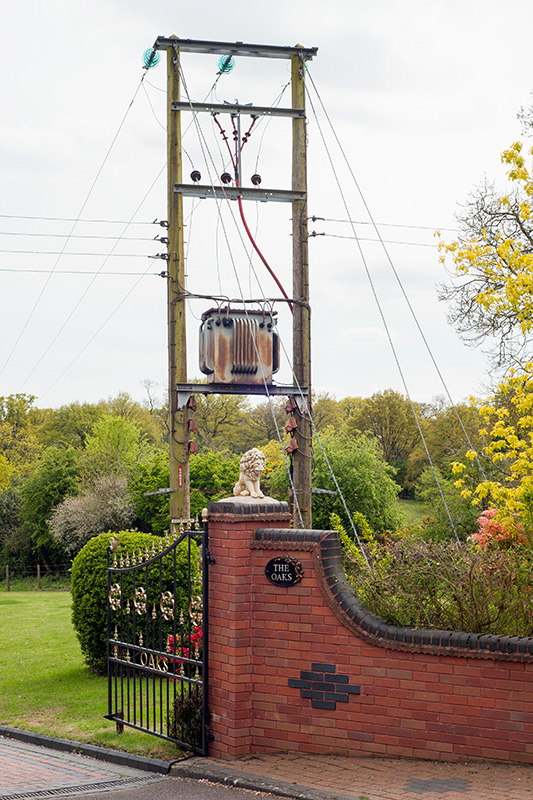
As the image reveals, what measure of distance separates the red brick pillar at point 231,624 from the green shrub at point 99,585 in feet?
11.7

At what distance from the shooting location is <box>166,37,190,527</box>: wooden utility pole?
13.1 metres

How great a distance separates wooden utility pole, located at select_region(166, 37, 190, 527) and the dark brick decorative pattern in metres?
5.81

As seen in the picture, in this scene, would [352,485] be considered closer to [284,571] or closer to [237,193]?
[237,193]

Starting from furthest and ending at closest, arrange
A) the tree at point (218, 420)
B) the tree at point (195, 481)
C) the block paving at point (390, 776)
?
the tree at point (218, 420) < the tree at point (195, 481) < the block paving at point (390, 776)

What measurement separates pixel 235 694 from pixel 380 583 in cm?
165

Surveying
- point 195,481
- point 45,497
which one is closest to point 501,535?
point 195,481

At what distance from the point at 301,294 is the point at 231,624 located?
678 centimetres

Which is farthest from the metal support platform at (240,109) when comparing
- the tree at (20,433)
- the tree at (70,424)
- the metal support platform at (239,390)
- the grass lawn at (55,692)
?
the tree at (70,424)

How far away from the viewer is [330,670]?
24.4 feet

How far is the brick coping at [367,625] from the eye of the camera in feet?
22.5

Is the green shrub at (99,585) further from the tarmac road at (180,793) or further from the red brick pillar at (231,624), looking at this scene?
the tarmac road at (180,793)

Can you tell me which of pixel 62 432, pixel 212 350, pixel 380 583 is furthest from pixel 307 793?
pixel 62 432

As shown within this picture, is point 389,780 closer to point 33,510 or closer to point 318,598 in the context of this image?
point 318,598

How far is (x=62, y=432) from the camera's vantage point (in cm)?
6272
